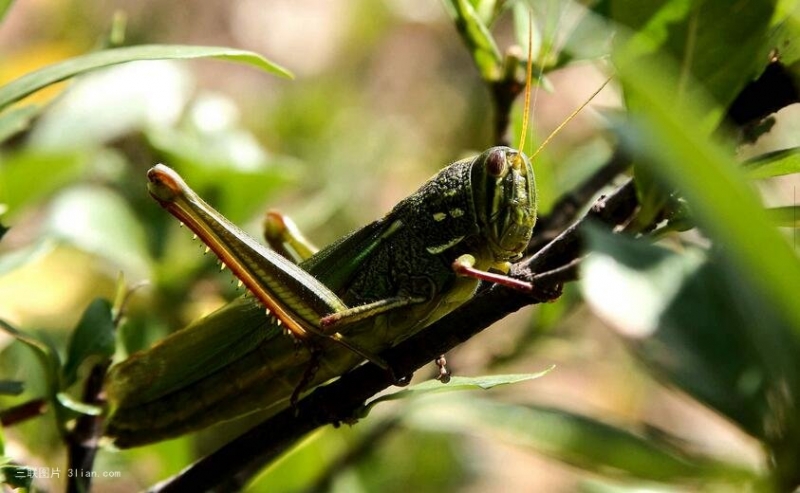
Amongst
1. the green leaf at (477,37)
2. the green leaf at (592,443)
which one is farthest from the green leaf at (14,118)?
the green leaf at (592,443)

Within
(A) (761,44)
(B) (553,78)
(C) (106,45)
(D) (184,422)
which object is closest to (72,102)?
(C) (106,45)

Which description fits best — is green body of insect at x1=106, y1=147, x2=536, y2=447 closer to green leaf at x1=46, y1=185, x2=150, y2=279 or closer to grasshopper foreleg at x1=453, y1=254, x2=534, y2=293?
grasshopper foreleg at x1=453, y1=254, x2=534, y2=293

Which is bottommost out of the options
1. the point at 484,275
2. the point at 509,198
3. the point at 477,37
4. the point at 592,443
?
the point at 592,443

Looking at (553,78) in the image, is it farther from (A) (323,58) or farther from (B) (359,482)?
(B) (359,482)

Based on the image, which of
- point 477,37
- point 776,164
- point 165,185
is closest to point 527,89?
point 477,37

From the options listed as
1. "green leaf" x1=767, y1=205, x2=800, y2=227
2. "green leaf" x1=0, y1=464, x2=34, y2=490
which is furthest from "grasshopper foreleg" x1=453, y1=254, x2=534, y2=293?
"green leaf" x1=0, y1=464, x2=34, y2=490

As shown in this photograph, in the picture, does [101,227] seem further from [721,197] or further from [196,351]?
[721,197]

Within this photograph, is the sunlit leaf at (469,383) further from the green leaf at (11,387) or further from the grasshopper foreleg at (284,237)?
the grasshopper foreleg at (284,237)
